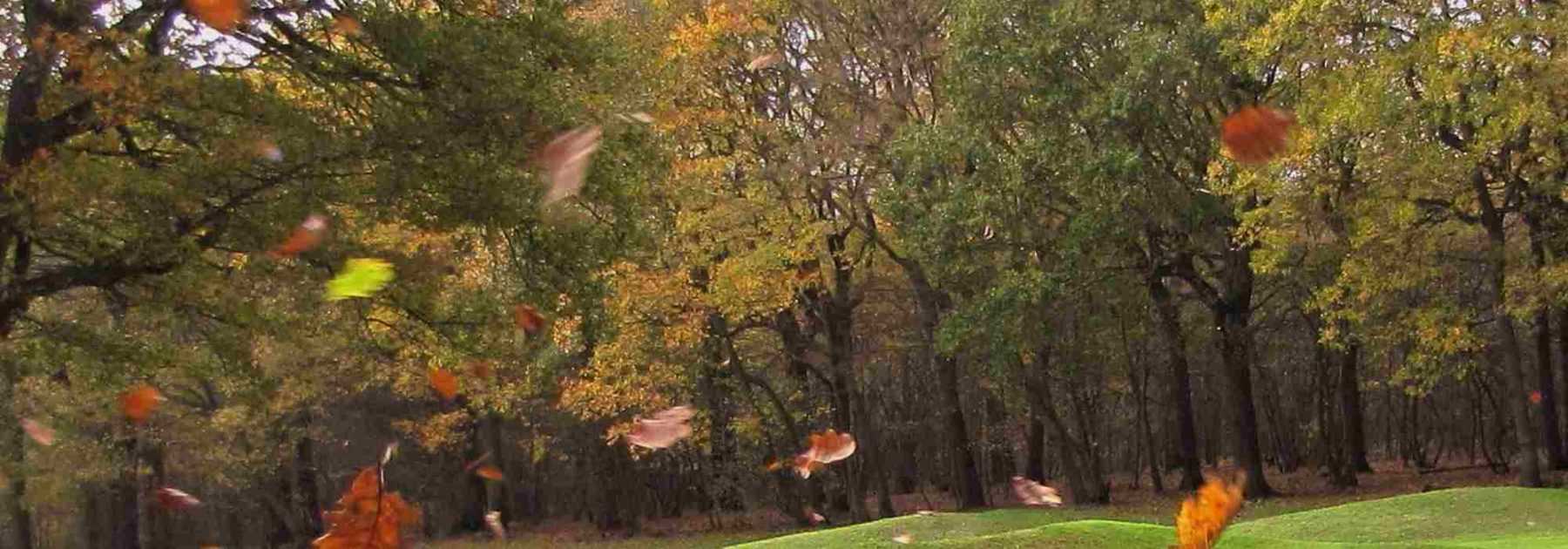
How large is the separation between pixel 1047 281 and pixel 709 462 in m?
14.2

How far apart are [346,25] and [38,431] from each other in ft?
40.0

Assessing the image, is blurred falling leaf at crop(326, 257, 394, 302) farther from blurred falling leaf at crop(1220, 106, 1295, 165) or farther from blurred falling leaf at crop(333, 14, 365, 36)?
blurred falling leaf at crop(1220, 106, 1295, 165)

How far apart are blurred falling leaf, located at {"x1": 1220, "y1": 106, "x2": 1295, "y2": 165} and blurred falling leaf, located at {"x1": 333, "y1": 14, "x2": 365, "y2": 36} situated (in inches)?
306

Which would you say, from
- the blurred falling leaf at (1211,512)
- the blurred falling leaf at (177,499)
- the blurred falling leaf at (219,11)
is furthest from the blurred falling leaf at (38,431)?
the blurred falling leaf at (1211,512)

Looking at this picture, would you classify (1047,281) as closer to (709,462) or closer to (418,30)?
(418,30)

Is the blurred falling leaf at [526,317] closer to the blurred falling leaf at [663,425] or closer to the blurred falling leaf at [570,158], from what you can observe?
the blurred falling leaf at [570,158]

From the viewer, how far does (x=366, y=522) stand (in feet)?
21.5

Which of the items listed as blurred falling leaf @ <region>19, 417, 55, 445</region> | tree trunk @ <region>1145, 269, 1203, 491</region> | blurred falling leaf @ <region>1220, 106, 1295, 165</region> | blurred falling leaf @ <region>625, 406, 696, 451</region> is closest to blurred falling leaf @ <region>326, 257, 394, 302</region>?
blurred falling leaf @ <region>625, 406, 696, 451</region>

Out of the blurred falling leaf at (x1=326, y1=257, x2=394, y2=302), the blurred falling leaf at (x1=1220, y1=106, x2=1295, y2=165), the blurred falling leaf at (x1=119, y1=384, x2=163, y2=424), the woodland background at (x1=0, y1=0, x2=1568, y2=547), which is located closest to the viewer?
the blurred falling leaf at (x1=326, y1=257, x2=394, y2=302)

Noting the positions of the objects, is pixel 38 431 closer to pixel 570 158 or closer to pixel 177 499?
pixel 177 499

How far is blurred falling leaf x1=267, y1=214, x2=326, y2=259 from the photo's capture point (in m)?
11.2

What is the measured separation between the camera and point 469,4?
1245 centimetres

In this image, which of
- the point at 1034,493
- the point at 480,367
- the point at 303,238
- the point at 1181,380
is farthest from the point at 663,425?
the point at 1181,380

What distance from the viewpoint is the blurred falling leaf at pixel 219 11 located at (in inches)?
427
